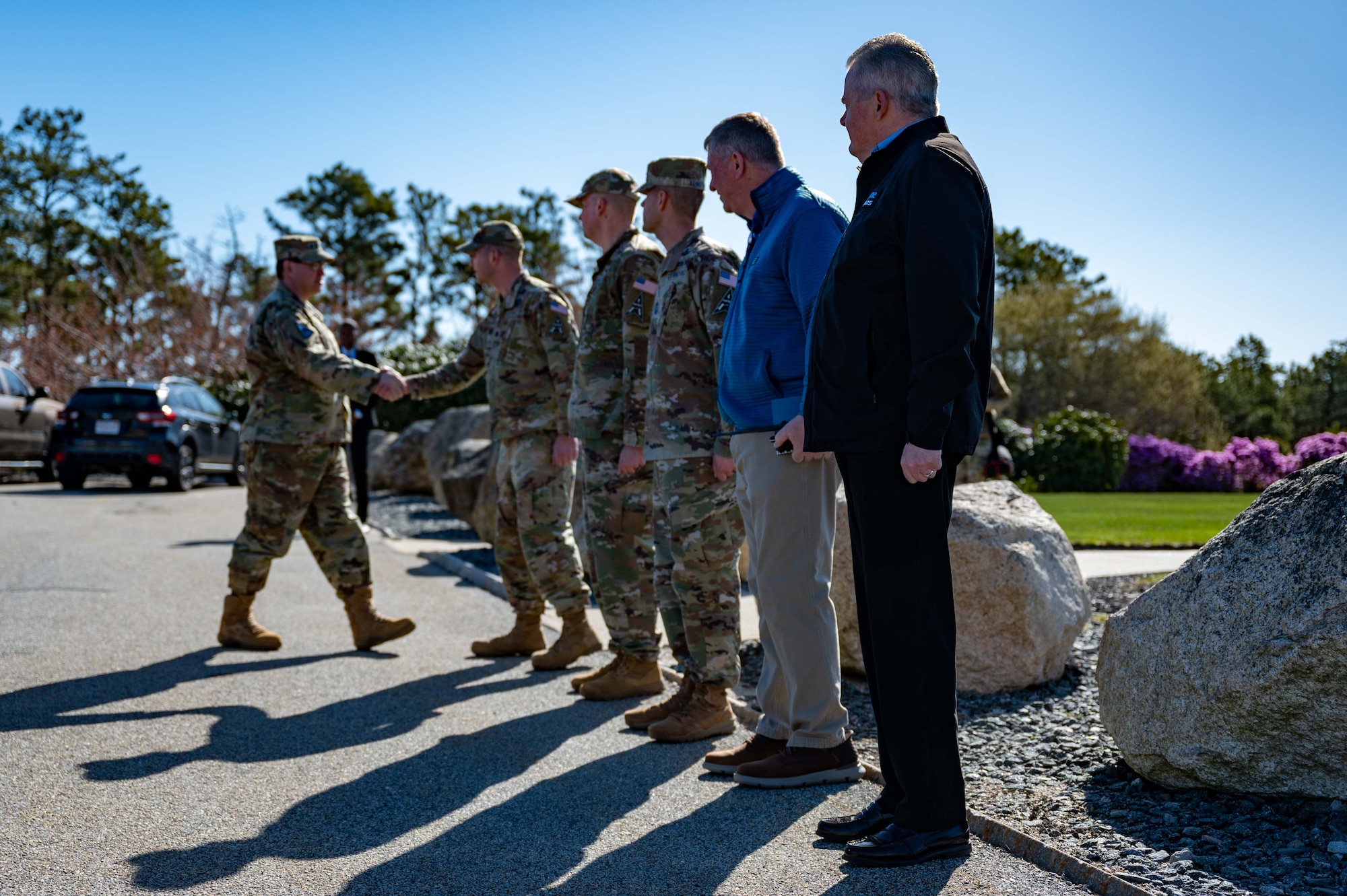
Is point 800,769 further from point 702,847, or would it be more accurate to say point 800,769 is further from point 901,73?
point 901,73

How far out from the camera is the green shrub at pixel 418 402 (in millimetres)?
21250

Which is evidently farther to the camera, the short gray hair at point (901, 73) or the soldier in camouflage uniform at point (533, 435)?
the soldier in camouflage uniform at point (533, 435)

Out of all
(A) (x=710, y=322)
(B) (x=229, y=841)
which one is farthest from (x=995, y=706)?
(B) (x=229, y=841)

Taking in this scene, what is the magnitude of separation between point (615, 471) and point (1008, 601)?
194 cm

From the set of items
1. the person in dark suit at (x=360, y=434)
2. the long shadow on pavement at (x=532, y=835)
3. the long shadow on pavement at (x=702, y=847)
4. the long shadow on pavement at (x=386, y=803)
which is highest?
the person in dark suit at (x=360, y=434)

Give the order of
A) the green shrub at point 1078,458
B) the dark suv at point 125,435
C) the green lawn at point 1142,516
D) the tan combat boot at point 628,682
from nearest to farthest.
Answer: the tan combat boot at point 628,682
the green lawn at point 1142,516
the dark suv at point 125,435
the green shrub at point 1078,458

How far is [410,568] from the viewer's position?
395 inches

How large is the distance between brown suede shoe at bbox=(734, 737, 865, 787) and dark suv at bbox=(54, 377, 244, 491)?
1619 cm

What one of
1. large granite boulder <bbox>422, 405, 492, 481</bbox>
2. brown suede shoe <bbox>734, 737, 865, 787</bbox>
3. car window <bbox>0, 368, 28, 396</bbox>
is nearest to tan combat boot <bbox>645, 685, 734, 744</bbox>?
brown suede shoe <bbox>734, 737, 865, 787</bbox>

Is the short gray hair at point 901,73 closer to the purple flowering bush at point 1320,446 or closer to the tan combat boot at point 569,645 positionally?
the tan combat boot at point 569,645

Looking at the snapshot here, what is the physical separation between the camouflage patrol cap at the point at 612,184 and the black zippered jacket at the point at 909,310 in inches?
89.9

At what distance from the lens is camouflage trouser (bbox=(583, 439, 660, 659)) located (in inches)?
210

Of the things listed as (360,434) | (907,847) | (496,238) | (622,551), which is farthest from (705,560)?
(360,434)

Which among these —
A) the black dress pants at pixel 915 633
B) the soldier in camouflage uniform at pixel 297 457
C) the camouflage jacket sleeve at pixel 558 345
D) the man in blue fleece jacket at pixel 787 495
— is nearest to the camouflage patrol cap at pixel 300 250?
the soldier in camouflage uniform at pixel 297 457
